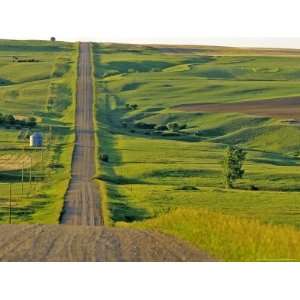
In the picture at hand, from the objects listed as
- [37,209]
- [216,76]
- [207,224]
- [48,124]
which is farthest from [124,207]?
[216,76]

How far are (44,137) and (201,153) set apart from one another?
1923 centimetres

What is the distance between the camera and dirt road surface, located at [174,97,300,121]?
12475 centimetres

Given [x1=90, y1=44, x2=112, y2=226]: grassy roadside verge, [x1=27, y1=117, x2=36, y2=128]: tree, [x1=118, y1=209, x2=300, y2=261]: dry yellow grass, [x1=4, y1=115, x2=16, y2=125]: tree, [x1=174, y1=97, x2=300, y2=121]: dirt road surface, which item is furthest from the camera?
[x1=174, y1=97, x2=300, y2=121]: dirt road surface

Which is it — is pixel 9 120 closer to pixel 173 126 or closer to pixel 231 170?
pixel 173 126

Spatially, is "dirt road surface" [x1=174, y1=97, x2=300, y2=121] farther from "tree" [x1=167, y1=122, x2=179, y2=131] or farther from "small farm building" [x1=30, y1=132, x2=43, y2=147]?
"small farm building" [x1=30, y1=132, x2=43, y2=147]

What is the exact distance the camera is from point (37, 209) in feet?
180

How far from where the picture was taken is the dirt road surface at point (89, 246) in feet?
89.0

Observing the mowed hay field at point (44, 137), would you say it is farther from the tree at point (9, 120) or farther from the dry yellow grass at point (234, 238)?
the dry yellow grass at point (234, 238)

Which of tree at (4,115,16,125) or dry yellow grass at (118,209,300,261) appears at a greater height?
tree at (4,115,16,125)

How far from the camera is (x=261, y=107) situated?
436 feet

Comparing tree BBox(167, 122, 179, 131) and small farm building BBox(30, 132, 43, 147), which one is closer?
small farm building BBox(30, 132, 43, 147)

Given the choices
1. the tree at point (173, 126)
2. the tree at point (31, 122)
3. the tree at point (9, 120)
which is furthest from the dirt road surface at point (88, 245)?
the tree at point (173, 126)

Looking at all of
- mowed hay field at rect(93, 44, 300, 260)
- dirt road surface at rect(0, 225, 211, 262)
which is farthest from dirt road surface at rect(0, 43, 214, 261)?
mowed hay field at rect(93, 44, 300, 260)

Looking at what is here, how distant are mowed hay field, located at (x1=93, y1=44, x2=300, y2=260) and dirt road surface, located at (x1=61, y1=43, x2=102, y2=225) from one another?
106 centimetres
